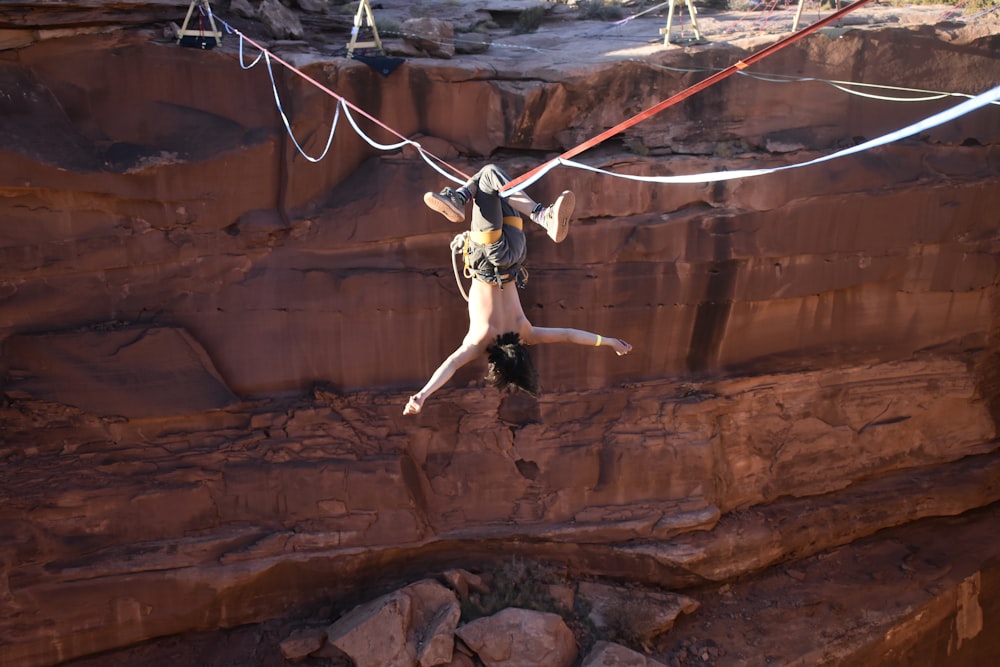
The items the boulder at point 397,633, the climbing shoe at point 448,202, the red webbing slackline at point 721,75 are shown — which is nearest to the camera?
the red webbing slackline at point 721,75

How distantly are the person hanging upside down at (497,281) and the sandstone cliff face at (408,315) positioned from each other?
3006mm

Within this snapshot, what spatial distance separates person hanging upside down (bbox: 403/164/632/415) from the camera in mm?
6453

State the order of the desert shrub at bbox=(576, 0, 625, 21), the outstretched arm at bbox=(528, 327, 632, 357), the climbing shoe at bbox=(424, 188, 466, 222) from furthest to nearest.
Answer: the desert shrub at bbox=(576, 0, 625, 21)
the outstretched arm at bbox=(528, 327, 632, 357)
the climbing shoe at bbox=(424, 188, 466, 222)

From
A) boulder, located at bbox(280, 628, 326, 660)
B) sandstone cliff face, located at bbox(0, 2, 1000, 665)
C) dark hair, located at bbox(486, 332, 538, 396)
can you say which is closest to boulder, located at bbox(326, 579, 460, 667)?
boulder, located at bbox(280, 628, 326, 660)

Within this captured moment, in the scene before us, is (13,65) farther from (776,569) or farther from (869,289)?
(776,569)

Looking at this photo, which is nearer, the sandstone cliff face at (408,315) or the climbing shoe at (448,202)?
the climbing shoe at (448,202)

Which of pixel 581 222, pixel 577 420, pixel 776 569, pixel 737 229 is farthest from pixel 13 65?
pixel 776 569

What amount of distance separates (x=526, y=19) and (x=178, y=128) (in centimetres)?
491

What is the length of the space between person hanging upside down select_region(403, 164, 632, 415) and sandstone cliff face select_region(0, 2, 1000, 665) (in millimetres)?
3006

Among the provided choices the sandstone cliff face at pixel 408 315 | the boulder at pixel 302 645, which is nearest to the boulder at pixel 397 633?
the boulder at pixel 302 645

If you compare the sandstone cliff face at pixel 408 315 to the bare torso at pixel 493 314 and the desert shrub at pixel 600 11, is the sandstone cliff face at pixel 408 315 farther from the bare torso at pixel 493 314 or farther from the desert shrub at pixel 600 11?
the bare torso at pixel 493 314

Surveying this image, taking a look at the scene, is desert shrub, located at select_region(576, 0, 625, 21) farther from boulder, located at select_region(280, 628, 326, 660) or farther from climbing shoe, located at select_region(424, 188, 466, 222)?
boulder, located at select_region(280, 628, 326, 660)

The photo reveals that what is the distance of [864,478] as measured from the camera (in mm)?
11602

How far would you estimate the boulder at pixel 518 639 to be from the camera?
971 cm
